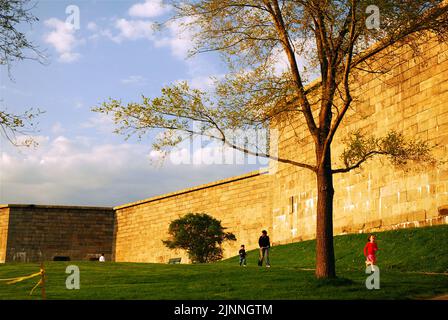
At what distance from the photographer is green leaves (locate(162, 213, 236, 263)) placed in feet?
111

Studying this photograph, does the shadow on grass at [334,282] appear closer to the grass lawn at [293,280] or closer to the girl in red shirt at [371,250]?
the grass lawn at [293,280]

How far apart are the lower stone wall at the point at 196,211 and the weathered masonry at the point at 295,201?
0.06 meters

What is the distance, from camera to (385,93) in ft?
74.7

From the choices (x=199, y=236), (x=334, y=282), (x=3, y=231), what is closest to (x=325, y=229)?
(x=334, y=282)

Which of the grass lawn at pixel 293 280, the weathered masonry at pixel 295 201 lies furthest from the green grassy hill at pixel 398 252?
the weathered masonry at pixel 295 201

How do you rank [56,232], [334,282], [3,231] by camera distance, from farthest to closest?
1. [56,232]
2. [3,231]
3. [334,282]

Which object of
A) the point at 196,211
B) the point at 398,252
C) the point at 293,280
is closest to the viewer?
the point at 293,280

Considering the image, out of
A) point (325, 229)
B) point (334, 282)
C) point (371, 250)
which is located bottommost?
point (334, 282)

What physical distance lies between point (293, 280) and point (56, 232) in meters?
36.0

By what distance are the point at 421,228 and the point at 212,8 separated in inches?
391

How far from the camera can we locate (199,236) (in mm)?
34281

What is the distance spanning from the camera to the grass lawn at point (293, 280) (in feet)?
43.9

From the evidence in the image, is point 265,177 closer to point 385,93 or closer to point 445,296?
point 385,93

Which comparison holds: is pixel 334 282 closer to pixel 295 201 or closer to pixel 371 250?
pixel 371 250
